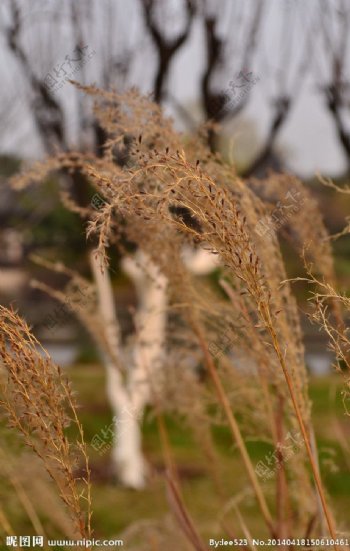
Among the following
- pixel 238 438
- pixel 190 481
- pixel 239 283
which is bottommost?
pixel 190 481

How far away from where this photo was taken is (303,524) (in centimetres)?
232

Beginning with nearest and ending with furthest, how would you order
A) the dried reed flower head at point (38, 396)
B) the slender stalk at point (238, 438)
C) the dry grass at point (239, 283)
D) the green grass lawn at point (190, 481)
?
the dried reed flower head at point (38, 396) < the dry grass at point (239, 283) < the slender stalk at point (238, 438) < the green grass lawn at point (190, 481)

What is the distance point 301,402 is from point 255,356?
1.00 ft

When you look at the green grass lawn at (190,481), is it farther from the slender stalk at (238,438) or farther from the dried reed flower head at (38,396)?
the dried reed flower head at (38,396)

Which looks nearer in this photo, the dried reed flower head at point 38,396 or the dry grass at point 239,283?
the dried reed flower head at point 38,396

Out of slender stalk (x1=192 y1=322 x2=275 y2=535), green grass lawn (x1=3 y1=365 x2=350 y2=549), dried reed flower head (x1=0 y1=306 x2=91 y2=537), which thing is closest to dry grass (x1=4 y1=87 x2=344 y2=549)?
slender stalk (x1=192 y1=322 x2=275 y2=535)

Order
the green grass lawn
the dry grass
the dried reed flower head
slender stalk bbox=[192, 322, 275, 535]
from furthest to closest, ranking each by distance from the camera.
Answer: the green grass lawn < slender stalk bbox=[192, 322, 275, 535] < the dry grass < the dried reed flower head

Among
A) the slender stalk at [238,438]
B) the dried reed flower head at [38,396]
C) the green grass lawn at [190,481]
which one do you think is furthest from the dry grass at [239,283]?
the green grass lawn at [190,481]

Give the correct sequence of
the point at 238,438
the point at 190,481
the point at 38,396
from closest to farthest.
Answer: the point at 38,396, the point at 238,438, the point at 190,481

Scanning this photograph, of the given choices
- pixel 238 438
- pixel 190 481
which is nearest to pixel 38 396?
pixel 238 438

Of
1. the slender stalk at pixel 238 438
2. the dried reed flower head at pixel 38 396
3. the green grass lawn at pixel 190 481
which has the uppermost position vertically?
the dried reed flower head at pixel 38 396

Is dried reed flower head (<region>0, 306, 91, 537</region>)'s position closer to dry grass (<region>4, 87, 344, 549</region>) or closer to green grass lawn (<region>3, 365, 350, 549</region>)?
dry grass (<region>4, 87, 344, 549</region>)

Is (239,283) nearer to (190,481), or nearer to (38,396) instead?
(38,396)

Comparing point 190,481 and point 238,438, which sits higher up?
point 238,438
